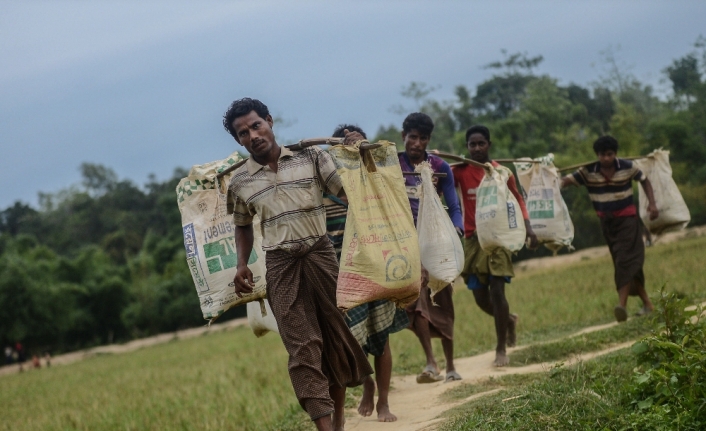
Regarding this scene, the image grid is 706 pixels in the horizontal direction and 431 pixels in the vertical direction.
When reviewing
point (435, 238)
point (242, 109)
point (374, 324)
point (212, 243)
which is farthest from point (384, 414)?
point (242, 109)

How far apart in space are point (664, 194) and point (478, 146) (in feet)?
9.88

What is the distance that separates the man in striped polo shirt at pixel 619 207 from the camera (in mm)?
8391

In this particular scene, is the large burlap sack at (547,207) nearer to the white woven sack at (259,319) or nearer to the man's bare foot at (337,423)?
the white woven sack at (259,319)

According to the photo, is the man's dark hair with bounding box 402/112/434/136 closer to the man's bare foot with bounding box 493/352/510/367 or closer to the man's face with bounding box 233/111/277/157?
the man's face with bounding box 233/111/277/157

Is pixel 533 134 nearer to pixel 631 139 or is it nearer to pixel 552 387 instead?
pixel 631 139

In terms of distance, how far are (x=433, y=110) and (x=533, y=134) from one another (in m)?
11.7

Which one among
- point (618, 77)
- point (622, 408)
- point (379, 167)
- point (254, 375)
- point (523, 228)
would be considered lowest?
point (254, 375)

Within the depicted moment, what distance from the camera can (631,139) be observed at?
1385 inches

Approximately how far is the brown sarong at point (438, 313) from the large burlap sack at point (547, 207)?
1590 millimetres

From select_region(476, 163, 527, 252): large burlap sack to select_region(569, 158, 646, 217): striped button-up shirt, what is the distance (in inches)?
76.3

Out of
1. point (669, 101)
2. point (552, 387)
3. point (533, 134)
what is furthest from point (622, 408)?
point (669, 101)

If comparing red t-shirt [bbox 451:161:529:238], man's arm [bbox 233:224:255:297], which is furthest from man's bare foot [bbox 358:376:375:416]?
red t-shirt [bbox 451:161:529:238]

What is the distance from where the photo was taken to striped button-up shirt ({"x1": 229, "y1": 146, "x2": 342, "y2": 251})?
434 cm

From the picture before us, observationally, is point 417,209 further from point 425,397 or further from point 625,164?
point 625,164
